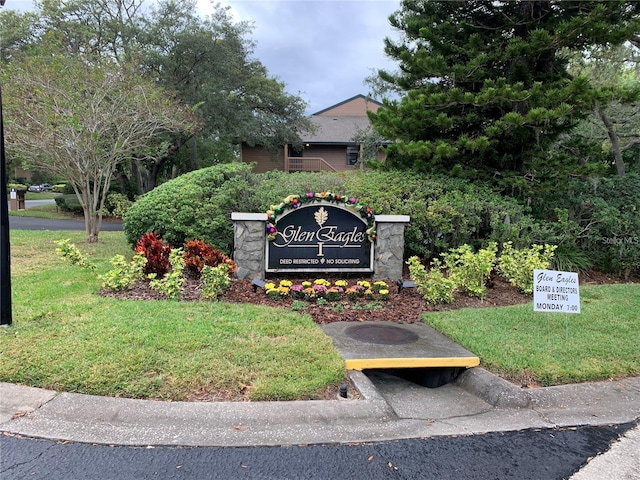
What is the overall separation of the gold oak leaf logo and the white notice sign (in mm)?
3044

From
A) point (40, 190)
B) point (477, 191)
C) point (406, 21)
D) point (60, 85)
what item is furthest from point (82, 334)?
point (40, 190)

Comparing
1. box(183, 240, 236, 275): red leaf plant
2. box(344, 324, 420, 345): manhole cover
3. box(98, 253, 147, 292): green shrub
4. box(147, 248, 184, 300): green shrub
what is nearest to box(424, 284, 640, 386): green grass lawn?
box(344, 324, 420, 345): manhole cover

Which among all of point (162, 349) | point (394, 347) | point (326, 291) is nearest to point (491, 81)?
point (326, 291)

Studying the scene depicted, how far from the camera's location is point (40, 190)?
5434 cm

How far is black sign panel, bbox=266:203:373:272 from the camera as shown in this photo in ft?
21.3

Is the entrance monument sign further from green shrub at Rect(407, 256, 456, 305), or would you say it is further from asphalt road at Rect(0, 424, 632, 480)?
asphalt road at Rect(0, 424, 632, 480)

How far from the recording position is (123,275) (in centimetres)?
586

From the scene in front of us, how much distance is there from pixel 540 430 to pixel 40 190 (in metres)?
62.6

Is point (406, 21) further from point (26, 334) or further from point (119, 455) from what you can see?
point (119, 455)

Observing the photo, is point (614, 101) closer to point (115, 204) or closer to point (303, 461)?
point (303, 461)

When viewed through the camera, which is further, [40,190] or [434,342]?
[40,190]

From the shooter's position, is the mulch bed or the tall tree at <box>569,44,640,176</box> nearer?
the mulch bed

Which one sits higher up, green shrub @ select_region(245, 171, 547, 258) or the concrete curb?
green shrub @ select_region(245, 171, 547, 258)

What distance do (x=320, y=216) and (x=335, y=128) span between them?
76.4 feet
